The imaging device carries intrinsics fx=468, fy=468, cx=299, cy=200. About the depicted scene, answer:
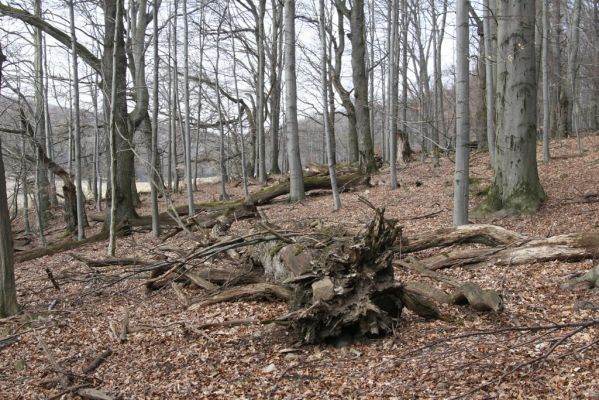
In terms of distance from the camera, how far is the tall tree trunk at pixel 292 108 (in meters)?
11.4

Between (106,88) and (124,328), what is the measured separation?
Result: 6.92 m

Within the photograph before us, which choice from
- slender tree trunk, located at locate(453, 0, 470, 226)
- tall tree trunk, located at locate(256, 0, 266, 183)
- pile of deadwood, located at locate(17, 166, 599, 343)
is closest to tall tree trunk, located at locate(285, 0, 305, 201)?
pile of deadwood, located at locate(17, 166, 599, 343)

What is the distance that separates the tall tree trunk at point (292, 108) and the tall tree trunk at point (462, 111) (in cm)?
565

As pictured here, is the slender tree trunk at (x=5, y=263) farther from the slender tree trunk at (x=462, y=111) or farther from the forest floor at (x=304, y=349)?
the slender tree trunk at (x=462, y=111)

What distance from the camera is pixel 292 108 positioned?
12023mm

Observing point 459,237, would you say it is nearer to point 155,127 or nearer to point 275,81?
point 155,127

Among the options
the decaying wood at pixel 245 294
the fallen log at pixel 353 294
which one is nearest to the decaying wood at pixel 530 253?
the fallen log at pixel 353 294

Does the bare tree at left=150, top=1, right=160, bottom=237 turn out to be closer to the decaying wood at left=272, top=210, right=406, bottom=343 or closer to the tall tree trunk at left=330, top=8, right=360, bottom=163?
the decaying wood at left=272, top=210, right=406, bottom=343

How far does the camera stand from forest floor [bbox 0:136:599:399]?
123 inches

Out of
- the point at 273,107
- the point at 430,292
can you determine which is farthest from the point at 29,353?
the point at 273,107

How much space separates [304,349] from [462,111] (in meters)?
4.19

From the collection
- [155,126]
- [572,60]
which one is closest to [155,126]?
[155,126]

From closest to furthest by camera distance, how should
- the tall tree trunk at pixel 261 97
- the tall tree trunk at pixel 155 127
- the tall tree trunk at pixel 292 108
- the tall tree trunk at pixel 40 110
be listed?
1. the tall tree trunk at pixel 155 127
2. the tall tree trunk at pixel 292 108
3. the tall tree trunk at pixel 40 110
4. the tall tree trunk at pixel 261 97

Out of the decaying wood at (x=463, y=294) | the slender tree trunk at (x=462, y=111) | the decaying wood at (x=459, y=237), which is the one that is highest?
the slender tree trunk at (x=462, y=111)
